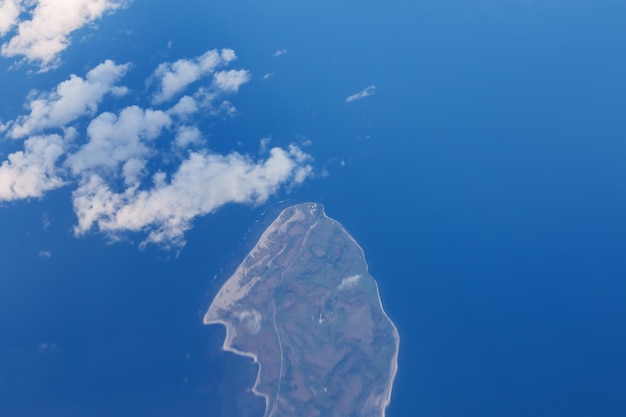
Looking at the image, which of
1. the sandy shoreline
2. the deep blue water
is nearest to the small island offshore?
the sandy shoreline

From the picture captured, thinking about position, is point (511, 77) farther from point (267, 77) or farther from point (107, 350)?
point (107, 350)

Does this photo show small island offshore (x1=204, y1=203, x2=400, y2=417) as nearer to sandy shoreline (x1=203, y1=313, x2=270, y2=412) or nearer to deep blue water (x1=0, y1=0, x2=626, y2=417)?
sandy shoreline (x1=203, y1=313, x2=270, y2=412)

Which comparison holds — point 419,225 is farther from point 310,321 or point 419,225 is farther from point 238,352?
point 238,352

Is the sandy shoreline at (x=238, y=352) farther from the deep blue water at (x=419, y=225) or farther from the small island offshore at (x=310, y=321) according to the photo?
the deep blue water at (x=419, y=225)

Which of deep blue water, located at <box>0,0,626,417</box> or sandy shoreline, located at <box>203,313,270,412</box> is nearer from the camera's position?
sandy shoreline, located at <box>203,313,270,412</box>

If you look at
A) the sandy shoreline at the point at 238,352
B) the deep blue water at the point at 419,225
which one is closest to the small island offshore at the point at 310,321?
the sandy shoreline at the point at 238,352

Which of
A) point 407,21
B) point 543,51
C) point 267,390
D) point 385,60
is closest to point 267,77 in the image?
point 385,60

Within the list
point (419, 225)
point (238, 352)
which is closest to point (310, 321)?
point (238, 352)
